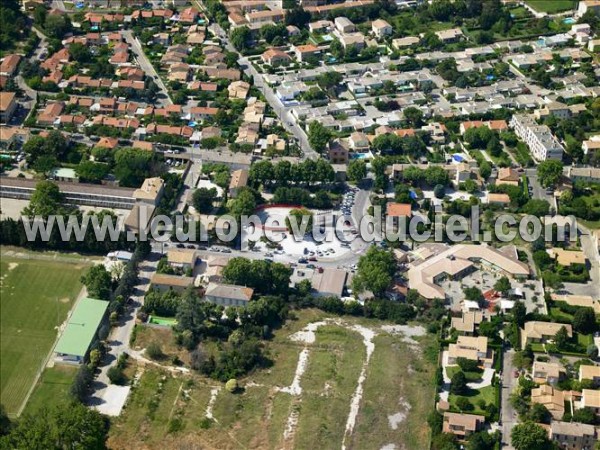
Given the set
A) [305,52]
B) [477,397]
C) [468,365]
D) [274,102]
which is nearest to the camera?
[477,397]

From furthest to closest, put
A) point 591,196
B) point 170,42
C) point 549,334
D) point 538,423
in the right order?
point 170,42 → point 591,196 → point 549,334 → point 538,423

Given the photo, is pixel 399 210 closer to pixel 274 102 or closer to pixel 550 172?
pixel 550 172

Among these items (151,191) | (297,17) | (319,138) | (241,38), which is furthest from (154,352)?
(297,17)

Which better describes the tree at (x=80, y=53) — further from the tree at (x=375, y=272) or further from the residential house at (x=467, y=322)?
the residential house at (x=467, y=322)

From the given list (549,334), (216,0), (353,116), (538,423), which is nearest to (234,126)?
(353,116)

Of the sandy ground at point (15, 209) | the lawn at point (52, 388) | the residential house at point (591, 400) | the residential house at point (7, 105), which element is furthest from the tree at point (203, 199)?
the residential house at point (591, 400)

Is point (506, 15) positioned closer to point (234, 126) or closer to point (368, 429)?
point (234, 126)
